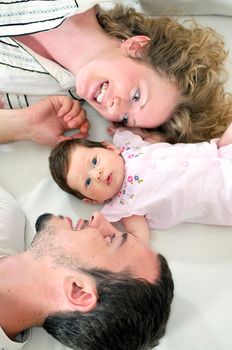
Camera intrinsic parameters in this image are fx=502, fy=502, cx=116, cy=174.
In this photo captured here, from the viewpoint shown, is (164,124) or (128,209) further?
(164,124)

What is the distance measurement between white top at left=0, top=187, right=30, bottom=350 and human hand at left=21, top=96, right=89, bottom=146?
0.20m

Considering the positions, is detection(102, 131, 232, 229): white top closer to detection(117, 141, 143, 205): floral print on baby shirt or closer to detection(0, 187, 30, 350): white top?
detection(117, 141, 143, 205): floral print on baby shirt

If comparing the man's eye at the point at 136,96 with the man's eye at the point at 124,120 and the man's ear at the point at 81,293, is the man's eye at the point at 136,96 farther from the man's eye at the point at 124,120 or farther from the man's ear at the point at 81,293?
the man's ear at the point at 81,293

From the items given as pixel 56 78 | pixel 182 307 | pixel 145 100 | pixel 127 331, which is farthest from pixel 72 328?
pixel 56 78

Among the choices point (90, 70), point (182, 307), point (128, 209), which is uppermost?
point (90, 70)

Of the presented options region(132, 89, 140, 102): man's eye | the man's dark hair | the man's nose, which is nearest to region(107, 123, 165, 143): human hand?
region(132, 89, 140, 102): man's eye

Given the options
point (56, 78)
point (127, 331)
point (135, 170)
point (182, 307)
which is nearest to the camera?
point (127, 331)

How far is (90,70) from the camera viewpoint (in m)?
1.34

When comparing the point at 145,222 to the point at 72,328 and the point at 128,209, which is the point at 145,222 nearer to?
the point at 128,209

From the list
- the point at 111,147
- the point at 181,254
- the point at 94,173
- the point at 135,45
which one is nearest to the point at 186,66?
the point at 135,45

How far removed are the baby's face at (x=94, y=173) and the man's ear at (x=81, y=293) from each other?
335 millimetres

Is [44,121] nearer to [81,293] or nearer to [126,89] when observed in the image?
[126,89]

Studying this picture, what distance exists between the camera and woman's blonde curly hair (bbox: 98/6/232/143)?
1.39 m

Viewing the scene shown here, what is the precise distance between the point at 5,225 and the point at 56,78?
0.47 meters
